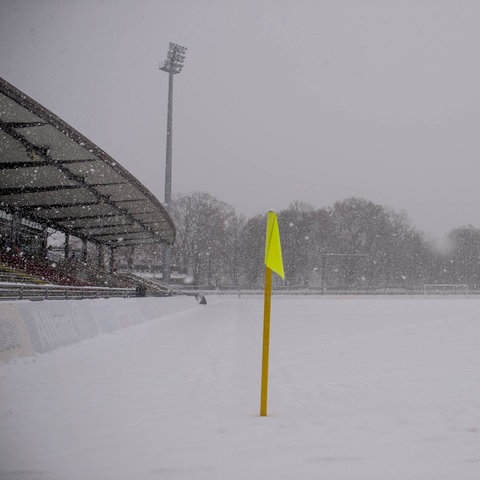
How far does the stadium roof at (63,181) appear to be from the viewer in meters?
14.5

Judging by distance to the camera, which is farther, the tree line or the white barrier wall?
the tree line

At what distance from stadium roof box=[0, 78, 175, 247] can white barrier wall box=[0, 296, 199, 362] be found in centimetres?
521

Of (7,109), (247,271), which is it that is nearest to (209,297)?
(247,271)

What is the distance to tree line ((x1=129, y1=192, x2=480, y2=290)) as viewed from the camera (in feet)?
253

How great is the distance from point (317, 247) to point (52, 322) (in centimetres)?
8053

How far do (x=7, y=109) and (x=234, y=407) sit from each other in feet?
36.5

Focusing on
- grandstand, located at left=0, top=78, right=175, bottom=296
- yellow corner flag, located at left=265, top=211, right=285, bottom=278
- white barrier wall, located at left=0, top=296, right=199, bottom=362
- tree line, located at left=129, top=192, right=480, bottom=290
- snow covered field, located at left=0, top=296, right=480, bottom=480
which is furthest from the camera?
tree line, located at left=129, top=192, right=480, bottom=290

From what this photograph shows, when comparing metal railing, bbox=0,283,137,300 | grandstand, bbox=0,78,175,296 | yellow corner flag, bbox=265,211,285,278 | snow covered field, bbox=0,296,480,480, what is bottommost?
snow covered field, bbox=0,296,480,480

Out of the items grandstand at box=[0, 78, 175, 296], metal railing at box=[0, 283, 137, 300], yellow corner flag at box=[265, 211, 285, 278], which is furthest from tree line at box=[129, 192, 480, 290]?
yellow corner flag at box=[265, 211, 285, 278]

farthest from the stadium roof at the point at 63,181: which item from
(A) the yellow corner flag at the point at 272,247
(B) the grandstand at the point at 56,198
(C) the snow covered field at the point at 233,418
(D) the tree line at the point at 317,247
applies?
(D) the tree line at the point at 317,247

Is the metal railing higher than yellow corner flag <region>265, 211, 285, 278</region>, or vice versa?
yellow corner flag <region>265, 211, 285, 278</region>

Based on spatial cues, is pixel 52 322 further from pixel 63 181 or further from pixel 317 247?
pixel 317 247

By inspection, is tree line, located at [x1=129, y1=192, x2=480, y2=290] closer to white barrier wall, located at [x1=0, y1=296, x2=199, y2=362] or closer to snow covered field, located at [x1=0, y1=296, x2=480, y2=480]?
white barrier wall, located at [x1=0, y1=296, x2=199, y2=362]

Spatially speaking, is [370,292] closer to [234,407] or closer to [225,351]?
[225,351]
